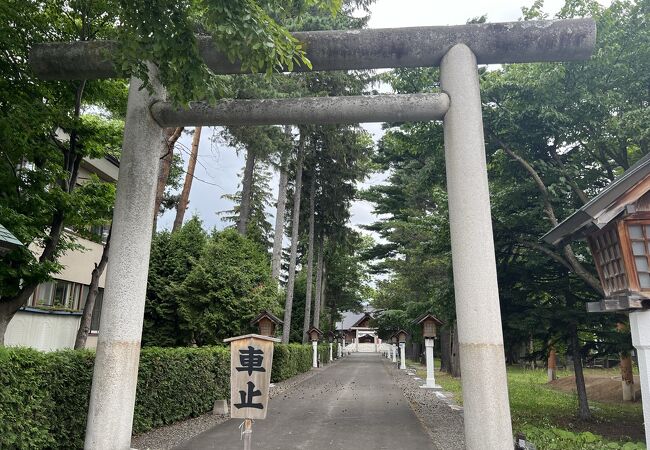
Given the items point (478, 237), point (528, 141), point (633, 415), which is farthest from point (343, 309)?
point (478, 237)

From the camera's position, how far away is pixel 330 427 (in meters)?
9.94

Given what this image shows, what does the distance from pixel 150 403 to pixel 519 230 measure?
9380 millimetres

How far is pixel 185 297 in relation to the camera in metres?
15.3

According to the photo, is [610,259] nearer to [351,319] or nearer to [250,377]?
[250,377]

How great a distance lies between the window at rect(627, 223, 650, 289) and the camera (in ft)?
19.0

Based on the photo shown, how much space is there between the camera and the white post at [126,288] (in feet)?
21.2

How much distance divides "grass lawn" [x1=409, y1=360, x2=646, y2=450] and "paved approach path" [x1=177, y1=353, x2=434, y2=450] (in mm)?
2192

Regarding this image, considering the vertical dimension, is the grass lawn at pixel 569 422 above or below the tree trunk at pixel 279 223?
below

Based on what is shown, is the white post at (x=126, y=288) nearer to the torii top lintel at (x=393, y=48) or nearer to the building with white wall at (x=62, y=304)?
the torii top lintel at (x=393, y=48)

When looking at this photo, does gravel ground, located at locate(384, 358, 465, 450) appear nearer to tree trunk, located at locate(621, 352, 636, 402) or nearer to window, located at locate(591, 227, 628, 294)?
window, located at locate(591, 227, 628, 294)

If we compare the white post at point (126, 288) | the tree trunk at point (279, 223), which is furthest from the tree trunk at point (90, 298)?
the tree trunk at point (279, 223)

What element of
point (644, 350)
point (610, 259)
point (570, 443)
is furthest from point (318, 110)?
point (570, 443)

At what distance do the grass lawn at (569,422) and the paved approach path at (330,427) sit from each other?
86.3 inches

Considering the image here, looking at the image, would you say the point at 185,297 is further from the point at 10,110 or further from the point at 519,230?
the point at 519,230
